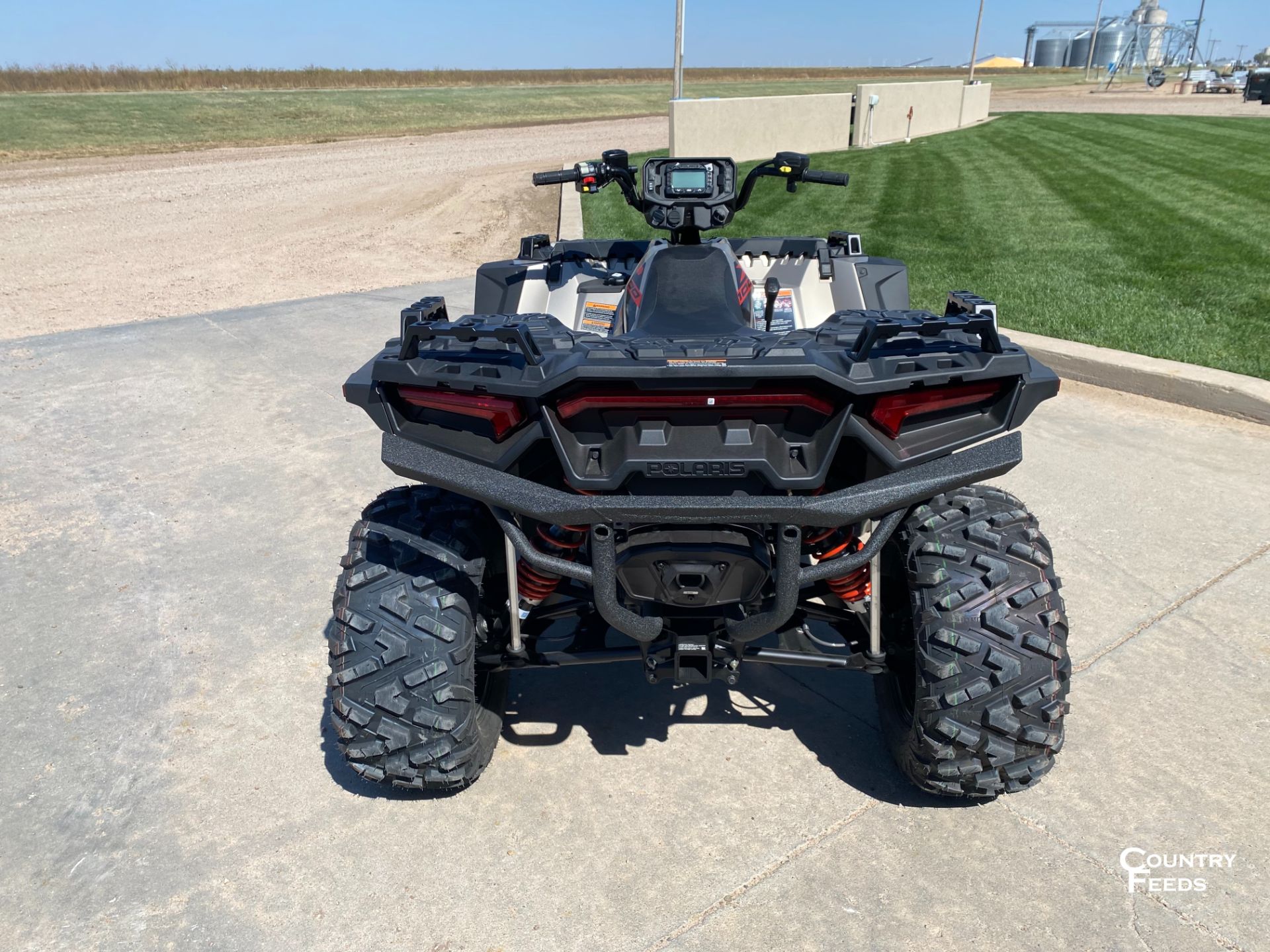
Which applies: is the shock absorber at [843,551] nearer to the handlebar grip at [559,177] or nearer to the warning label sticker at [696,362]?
the warning label sticker at [696,362]

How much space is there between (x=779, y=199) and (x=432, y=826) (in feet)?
41.9

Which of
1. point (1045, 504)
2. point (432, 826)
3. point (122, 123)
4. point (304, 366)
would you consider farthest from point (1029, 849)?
point (122, 123)

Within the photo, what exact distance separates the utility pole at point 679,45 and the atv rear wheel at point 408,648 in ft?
51.0

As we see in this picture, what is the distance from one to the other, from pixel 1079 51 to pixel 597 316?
15490 centimetres

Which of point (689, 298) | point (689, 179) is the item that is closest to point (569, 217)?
point (689, 179)

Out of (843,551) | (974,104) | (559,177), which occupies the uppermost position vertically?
(974,104)

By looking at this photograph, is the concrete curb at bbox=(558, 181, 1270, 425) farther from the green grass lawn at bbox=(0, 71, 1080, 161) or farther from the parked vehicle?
the parked vehicle

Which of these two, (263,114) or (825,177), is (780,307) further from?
(263,114)

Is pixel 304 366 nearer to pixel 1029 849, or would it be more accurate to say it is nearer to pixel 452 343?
pixel 452 343

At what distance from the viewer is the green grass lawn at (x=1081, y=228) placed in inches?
270

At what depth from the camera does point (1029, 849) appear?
2.49 metres

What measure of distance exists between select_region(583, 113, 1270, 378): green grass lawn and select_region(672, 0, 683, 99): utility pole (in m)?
3.07

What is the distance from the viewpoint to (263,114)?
3481 cm

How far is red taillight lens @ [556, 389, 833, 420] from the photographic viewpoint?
210cm
